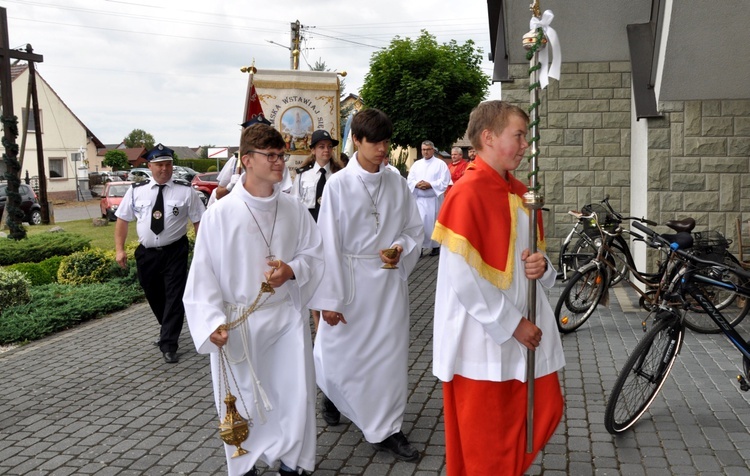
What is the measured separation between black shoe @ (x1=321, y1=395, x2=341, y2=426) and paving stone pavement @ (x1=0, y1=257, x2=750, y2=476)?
0.06m

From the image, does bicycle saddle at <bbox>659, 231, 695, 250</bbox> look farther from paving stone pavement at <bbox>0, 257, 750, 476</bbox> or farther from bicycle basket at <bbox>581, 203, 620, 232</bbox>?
bicycle basket at <bbox>581, 203, 620, 232</bbox>

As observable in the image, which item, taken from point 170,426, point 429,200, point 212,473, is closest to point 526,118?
point 212,473

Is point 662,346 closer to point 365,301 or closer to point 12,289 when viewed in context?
point 365,301

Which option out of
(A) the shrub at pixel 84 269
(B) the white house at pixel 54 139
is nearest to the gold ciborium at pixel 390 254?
(A) the shrub at pixel 84 269

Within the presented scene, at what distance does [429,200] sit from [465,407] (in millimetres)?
12568

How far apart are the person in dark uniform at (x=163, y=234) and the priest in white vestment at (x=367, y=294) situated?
9.65 ft

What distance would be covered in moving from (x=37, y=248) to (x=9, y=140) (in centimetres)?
265

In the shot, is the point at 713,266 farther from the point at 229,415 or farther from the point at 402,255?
the point at 229,415

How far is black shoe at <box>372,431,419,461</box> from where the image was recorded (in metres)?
5.02

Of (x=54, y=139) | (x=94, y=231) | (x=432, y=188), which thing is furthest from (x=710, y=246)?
(x=54, y=139)

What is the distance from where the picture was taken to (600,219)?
9.45 metres

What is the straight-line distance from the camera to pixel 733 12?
881 cm

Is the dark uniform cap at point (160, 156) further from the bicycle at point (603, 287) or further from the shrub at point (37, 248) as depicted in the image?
the shrub at point (37, 248)

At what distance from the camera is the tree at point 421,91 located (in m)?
38.1
